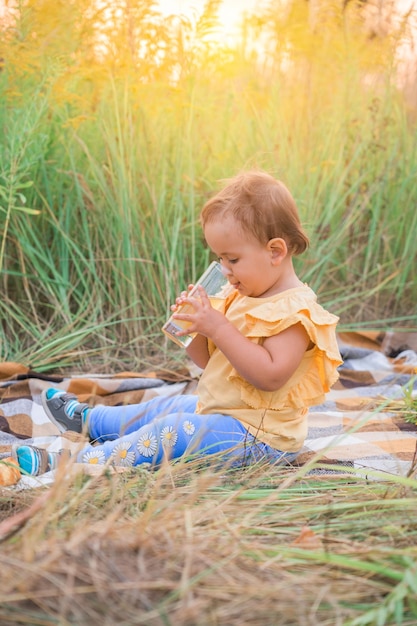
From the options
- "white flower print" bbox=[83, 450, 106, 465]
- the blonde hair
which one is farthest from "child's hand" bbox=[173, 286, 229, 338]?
"white flower print" bbox=[83, 450, 106, 465]

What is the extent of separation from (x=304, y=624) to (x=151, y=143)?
8.63ft

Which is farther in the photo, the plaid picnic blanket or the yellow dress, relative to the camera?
the plaid picnic blanket

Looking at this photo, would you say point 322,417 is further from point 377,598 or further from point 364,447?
point 377,598

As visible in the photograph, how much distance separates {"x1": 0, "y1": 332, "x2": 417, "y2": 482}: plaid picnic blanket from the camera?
221 centimetres

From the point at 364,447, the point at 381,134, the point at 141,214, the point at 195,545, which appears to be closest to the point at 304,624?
the point at 195,545

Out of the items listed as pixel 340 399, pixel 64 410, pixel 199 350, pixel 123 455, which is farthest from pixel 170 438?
pixel 340 399

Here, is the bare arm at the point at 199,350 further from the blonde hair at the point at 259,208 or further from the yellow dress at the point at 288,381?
the blonde hair at the point at 259,208

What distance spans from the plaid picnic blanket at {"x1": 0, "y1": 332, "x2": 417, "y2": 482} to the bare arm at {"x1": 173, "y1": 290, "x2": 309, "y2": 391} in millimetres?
233

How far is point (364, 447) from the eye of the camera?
2.26 meters

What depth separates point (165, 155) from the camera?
338 cm

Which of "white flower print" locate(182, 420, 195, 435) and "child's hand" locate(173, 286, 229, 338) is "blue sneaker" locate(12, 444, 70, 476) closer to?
"white flower print" locate(182, 420, 195, 435)

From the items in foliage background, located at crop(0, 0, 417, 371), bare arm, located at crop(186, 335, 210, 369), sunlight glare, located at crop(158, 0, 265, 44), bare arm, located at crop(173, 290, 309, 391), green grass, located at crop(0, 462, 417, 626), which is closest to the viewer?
green grass, located at crop(0, 462, 417, 626)

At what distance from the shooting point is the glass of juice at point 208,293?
6.57ft

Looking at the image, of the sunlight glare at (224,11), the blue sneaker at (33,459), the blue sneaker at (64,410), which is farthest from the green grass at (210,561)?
the sunlight glare at (224,11)
